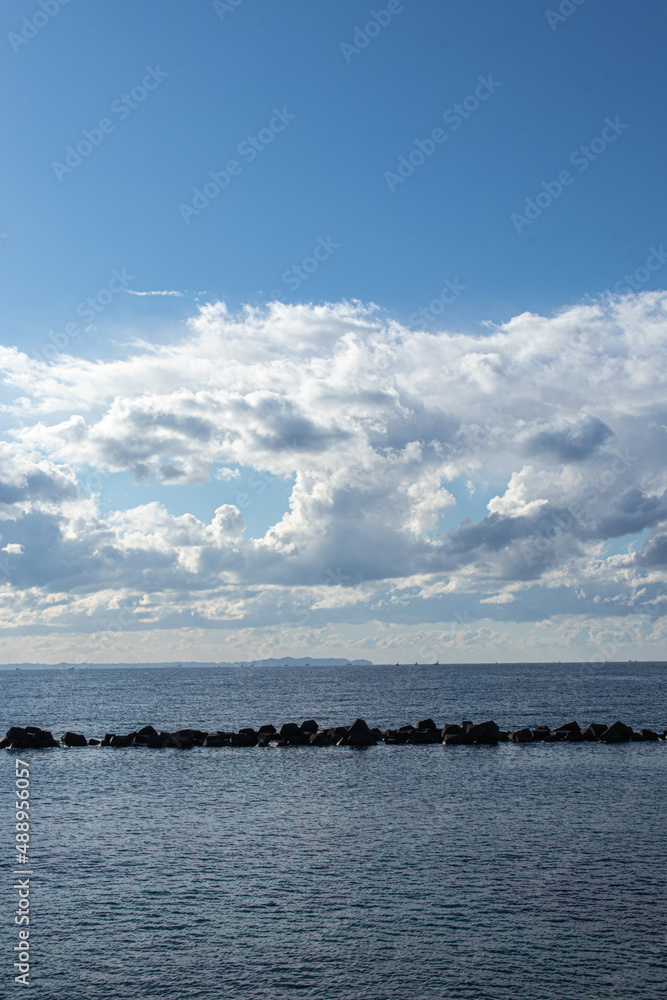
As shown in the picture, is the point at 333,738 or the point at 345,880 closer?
the point at 345,880

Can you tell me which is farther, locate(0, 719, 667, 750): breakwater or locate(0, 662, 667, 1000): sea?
locate(0, 719, 667, 750): breakwater

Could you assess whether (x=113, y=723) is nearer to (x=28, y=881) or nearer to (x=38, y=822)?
(x=38, y=822)

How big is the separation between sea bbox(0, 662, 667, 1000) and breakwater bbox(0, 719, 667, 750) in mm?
11809

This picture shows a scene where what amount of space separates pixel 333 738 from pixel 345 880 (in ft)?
146

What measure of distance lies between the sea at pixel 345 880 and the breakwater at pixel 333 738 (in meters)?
11.8

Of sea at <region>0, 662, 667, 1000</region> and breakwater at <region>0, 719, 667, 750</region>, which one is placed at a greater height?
sea at <region>0, 662, 667, 1000</region>

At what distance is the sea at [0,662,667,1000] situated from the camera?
22.2 meters

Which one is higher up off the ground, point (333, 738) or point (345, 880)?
point (345, 880)

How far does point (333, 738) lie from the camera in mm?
74000

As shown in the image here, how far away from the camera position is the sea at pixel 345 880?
72.7 ft

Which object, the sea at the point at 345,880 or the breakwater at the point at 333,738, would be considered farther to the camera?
the breakwater at the point at 333,738

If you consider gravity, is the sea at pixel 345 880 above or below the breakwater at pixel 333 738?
above

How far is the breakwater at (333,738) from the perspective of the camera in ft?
238

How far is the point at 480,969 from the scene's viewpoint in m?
22.4
